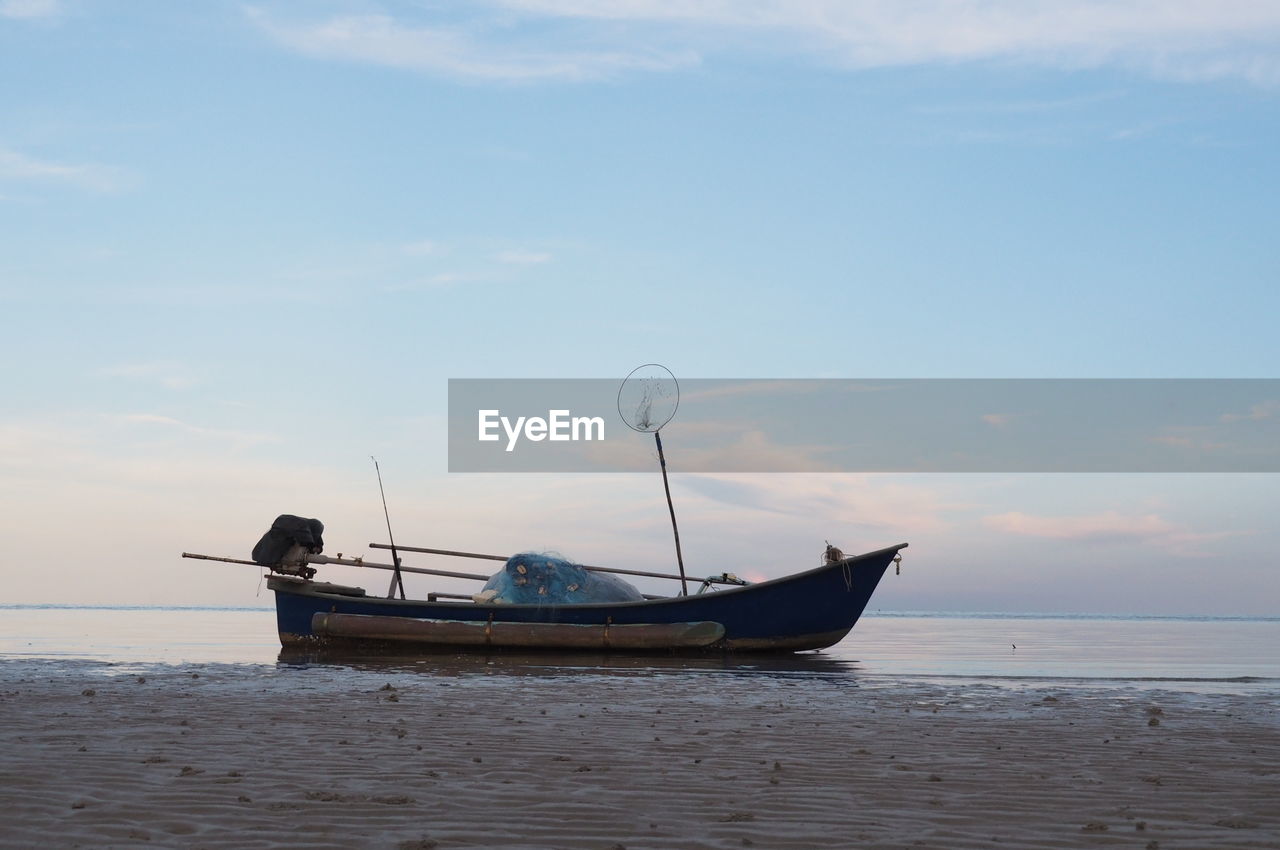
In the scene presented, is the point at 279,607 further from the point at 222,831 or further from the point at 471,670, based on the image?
the point at 222,831

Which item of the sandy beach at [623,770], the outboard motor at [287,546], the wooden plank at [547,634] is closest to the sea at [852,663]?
the wooden plank at [547,634]

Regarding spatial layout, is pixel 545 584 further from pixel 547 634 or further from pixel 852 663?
pixel 852 663

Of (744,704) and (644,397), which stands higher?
(644,397)

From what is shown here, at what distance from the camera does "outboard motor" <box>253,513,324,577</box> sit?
2588 cm

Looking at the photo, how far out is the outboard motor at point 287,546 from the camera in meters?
25.9

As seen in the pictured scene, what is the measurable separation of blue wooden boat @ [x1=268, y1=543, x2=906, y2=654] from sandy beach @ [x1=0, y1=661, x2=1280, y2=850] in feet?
29.5

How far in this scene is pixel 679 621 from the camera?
22844mm

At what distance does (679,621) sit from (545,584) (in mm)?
3110

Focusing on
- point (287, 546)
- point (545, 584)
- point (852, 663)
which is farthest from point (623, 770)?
point (287, 546)

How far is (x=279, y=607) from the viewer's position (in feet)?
83.8

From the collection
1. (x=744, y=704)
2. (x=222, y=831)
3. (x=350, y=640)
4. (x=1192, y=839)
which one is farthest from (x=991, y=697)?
(x=350, y=640)

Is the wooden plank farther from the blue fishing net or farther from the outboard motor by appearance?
the outboard motor

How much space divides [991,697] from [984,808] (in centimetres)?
828

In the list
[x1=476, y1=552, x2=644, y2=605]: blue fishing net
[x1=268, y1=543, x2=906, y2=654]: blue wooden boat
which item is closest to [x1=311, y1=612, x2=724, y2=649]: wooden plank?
[x1=268, y1=543, x2=906, y2=654]: blue wooden boat
